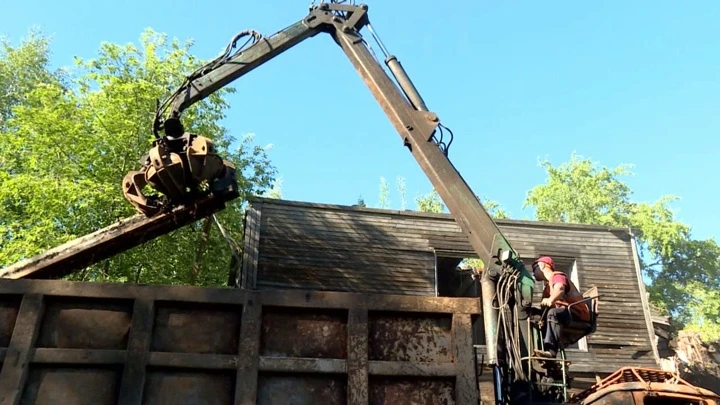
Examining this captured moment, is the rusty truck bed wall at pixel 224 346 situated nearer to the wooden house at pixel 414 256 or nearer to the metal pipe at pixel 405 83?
the metal pipe at pixel 405 83

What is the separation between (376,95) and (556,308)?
11.3ft

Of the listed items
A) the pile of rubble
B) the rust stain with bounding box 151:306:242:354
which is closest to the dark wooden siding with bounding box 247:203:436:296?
the rust stain with bounding box 151:306:242:354

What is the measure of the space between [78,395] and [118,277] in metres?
10.8

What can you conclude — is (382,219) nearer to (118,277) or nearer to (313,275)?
(313,275)

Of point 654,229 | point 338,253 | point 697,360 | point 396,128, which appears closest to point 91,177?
point 338,253

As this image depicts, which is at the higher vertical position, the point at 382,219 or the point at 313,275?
the point at 382,219

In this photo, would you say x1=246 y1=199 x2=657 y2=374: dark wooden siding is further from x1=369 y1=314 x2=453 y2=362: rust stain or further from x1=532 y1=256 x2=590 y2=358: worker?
x1=369 y1=314 x2=453 y2=362: rust stain

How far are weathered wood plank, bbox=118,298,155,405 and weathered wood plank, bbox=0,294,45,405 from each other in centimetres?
54

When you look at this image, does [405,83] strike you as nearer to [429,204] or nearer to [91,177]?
[91,177]

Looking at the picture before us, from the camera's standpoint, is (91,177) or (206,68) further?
(91,177)

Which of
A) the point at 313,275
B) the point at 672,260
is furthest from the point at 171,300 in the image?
the point at 672,260

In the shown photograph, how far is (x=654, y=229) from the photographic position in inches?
1259

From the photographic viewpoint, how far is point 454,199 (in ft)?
20.4

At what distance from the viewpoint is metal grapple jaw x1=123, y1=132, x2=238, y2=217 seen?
5.38m
